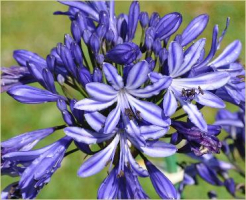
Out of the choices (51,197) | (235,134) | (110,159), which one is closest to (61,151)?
(110,159)

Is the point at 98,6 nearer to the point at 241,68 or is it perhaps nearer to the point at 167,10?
the point at 241,68

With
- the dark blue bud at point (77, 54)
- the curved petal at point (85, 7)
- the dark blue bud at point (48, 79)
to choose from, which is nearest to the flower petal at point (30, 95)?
the dark blue bud at point (48, 79)

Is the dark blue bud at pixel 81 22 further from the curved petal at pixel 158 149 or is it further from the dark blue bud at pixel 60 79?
the curved petal at pixel 158 149

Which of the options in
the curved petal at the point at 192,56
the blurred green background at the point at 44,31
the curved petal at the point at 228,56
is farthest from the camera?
the blurred green background at the point at 44,31

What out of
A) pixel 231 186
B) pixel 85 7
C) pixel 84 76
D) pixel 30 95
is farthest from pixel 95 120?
pixel 231 186

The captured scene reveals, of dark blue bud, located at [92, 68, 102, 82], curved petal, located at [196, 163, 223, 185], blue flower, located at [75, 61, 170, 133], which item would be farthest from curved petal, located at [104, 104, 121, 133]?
curved petal, located at [196, 163, 223, 185]

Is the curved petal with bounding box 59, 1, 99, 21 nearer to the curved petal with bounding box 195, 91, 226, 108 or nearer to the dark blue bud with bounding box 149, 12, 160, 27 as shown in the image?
the dark blue bud with bounding box 149, 12, 160, 27

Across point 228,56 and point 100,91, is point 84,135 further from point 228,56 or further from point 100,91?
point 228,56
